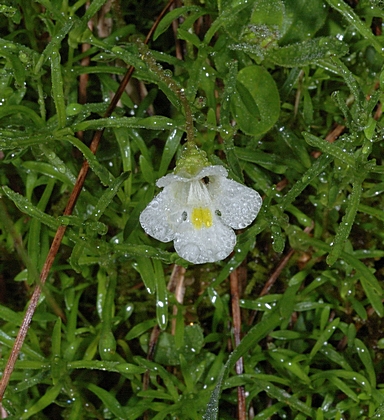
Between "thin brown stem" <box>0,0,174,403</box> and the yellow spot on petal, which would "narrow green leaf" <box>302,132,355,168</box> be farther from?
"thin brown stem" <box>0,0,174,403</box>

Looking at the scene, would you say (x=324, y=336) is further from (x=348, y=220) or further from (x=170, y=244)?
(x=170, y=244)

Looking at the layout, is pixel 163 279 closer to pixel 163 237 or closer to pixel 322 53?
pixel 163 237

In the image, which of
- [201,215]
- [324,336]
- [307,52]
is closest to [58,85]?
[201,215]

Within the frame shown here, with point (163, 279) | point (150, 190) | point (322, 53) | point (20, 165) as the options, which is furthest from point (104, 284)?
point (322, 53)

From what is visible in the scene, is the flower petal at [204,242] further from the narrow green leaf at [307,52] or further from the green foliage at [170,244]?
the narrow green leaf at [307,52]

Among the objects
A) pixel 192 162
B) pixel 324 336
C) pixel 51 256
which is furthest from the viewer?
pixel 324 336

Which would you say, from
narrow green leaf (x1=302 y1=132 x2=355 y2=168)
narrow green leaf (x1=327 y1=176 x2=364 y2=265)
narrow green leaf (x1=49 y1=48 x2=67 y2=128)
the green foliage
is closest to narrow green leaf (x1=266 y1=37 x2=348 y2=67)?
the green foliage
